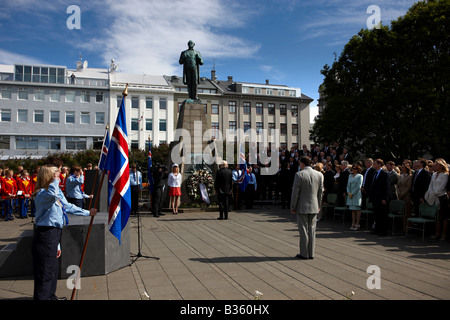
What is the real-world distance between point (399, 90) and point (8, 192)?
22156 mm

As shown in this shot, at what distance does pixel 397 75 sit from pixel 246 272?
2102 centimetres

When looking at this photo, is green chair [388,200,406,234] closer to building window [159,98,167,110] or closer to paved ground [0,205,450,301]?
paved ground [0,205,450,301]

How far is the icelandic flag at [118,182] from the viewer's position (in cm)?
554

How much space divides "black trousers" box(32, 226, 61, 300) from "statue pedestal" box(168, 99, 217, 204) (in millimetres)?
11608

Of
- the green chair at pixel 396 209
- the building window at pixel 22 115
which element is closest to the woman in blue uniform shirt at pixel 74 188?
the green chair at pixel 396 209

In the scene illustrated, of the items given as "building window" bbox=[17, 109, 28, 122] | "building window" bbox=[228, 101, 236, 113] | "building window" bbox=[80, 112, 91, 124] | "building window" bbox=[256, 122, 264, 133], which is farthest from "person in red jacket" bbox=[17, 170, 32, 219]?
"building window" bbox=[256, 122, 264, 133]

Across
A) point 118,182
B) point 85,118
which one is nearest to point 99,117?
point 85,118

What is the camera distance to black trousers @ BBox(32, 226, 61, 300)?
15.0 ft

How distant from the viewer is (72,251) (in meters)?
5.95

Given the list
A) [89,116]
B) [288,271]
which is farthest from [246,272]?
[89,116]

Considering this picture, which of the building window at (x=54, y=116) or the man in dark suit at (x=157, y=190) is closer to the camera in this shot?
the man in dark suit at (x=157, y=190)

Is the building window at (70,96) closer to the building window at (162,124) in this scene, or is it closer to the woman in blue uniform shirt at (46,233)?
the building window at (162,124)

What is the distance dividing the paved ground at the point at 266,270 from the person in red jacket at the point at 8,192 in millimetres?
5286

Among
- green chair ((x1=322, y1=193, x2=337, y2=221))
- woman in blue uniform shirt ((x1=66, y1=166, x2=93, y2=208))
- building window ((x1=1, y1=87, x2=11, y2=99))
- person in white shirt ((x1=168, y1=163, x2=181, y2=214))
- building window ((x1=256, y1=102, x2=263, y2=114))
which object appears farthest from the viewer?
building window ((x1=256, y1=102, x2=263, y2=114))
